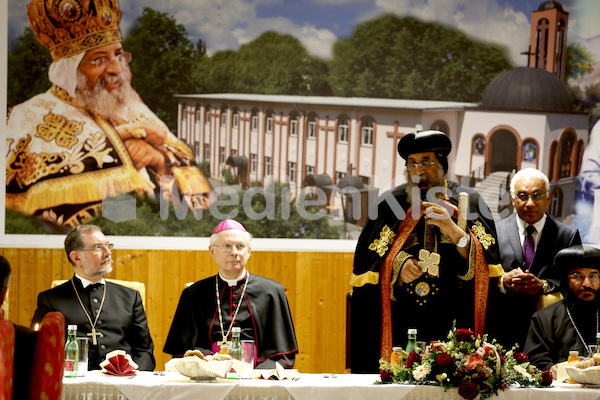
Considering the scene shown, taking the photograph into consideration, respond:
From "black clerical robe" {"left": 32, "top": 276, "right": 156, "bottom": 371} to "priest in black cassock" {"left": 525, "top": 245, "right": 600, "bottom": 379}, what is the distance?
2.16m

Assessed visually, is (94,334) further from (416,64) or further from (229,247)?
(416,64)

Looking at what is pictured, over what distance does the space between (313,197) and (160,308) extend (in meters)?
1.48

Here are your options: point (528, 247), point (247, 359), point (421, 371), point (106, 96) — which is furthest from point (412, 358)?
point (106, 96)

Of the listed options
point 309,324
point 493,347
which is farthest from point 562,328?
point 309,324

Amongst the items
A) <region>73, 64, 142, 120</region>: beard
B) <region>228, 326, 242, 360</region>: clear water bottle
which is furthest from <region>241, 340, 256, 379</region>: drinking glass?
<region>73, 64, 142, 120</region>: beard

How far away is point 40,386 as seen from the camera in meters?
2.62

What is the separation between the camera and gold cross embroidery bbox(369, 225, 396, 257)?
441cm

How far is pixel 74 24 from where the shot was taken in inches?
244

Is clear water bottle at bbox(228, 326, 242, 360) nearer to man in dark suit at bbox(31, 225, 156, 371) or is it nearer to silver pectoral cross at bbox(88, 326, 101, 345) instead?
man in dark suit at bbox(31, 225, 156, 371)

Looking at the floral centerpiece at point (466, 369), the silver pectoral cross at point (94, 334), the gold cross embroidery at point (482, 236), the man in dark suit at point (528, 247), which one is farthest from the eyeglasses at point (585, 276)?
the silver pectoral cross at point (94, 334)

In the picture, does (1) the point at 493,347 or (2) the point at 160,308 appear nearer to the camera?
(1) the point at 493,347

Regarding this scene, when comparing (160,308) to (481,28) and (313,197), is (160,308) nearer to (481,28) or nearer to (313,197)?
(313,197)

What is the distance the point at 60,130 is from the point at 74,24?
0.85 m

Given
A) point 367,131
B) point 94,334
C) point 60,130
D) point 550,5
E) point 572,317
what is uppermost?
point 550,5
